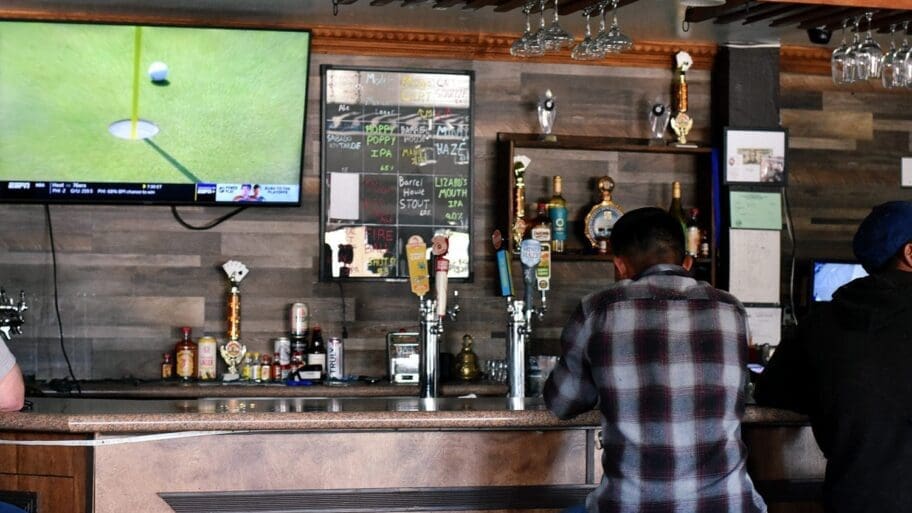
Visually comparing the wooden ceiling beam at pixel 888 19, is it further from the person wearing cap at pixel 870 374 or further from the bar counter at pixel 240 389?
the bar counter at pixel 240 389

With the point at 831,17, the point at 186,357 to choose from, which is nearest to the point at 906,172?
the point at 831,17

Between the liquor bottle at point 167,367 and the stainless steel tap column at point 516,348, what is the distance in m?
2.09

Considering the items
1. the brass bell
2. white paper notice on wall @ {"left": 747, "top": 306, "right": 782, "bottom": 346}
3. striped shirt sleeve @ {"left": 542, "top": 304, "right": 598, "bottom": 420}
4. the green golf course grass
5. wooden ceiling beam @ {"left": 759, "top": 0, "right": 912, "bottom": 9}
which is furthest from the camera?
white paper notice on wall @ {"left": 747, "top": 306, "right": 782, "bottom": 346}

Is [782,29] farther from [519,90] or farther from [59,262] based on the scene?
[59,262]

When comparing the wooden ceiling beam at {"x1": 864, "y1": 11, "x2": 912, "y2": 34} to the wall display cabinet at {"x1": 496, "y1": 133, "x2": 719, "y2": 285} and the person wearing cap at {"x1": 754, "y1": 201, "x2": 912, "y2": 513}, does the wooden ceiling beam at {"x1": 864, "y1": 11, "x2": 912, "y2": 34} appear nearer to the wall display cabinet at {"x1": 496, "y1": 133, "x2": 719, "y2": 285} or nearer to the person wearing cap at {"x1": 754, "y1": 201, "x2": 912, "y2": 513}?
the wall display cabinet at {"x1": 496, "y1": 133, "x2": 719, "y2": 285}

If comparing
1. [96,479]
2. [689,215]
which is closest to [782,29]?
[689,215]

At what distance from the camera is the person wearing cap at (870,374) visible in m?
2.79

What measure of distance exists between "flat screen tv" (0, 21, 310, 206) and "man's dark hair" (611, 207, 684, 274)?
2941mm

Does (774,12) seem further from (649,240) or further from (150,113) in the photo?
(150,113)

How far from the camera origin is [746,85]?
6.12 metres

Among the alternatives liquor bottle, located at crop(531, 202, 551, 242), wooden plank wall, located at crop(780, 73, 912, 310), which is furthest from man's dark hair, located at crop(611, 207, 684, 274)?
wooden plank wall, located at crop(780, 73, 912, 310)

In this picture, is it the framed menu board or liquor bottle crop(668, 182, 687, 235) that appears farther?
liquor bottle crop(668, 182, 687, 235)

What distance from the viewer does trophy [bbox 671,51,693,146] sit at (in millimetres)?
6070

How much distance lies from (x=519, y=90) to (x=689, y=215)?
39.7 inches
